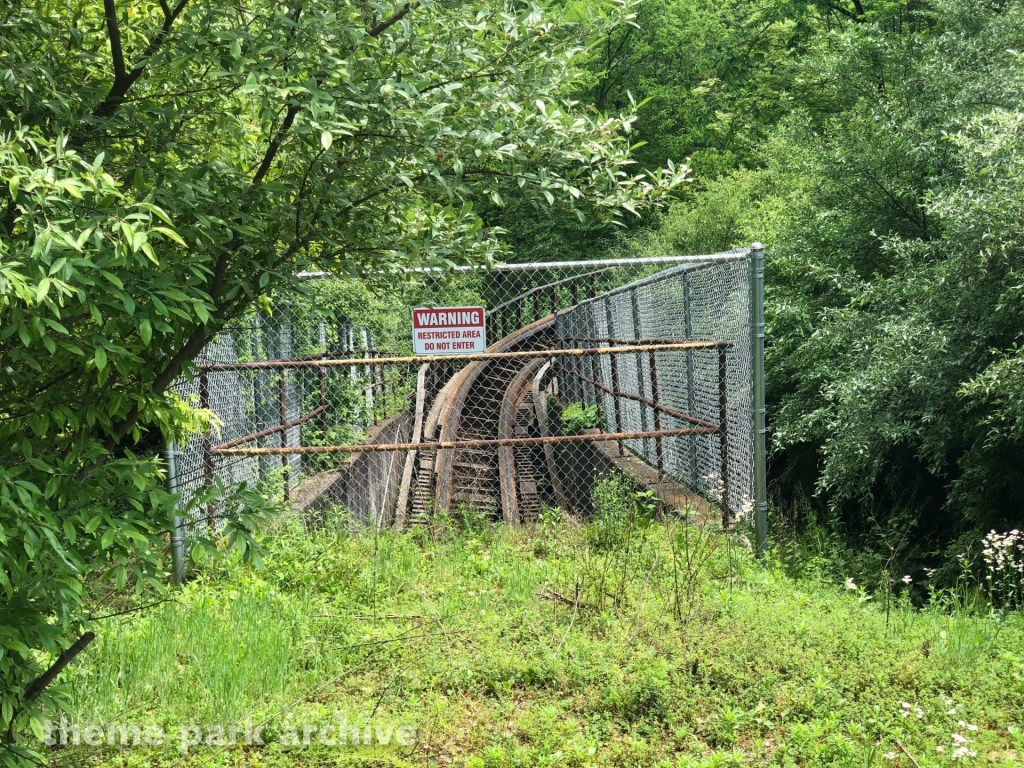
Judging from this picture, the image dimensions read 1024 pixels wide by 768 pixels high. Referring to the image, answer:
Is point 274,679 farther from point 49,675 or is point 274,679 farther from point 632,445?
point 632,445

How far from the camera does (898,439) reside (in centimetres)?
737

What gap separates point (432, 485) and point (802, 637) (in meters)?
5.56

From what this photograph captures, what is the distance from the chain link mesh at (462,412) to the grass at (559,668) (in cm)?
81

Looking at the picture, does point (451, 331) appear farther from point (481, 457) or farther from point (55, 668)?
point (481, 457)

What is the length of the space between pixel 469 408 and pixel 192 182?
10205 millimetres

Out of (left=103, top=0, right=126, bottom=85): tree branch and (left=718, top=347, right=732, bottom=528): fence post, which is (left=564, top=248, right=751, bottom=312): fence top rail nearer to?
(left=718, top=347, right=732, bottom=528): fence post

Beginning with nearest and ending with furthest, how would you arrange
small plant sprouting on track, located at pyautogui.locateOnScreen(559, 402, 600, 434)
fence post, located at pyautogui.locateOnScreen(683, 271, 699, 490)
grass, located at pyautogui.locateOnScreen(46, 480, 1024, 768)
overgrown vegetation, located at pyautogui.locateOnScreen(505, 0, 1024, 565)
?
grass, located at pyautogui.locateOnScreen(46, 480, 1024, 768) < overgrown vegetation, located at pyautogui.locateOnScreen(505, 0, 1024, 565) < fence post, located at pyautogui.locateOnScreen(683, 271, 699, 490) < small plant sprouting on track, located at pyautogui.locateOnScreen(559, 402, 600, 434)

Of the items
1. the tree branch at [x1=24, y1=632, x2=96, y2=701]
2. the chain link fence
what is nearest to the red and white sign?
the chain link fence

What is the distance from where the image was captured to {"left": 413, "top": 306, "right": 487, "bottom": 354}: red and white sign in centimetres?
578

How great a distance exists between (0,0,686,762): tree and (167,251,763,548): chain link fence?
597 millimetres

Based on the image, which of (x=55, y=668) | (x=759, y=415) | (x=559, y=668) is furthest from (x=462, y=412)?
(x=55, y=668)

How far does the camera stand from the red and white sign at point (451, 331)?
5.78 meters

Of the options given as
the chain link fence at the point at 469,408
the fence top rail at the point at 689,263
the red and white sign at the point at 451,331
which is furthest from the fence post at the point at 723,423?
the red and white sign at the point at 451,331

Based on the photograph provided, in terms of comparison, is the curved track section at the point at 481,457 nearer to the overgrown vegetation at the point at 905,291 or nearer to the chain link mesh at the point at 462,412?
the chain link mesh at the point at 462,412
